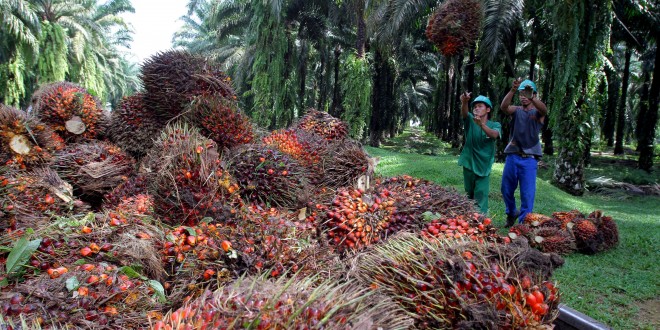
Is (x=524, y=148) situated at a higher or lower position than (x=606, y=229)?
higher

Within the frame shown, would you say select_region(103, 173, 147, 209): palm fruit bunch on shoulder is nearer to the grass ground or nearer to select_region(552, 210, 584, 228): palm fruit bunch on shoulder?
the grass ground

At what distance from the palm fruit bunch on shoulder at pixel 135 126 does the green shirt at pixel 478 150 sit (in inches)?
148

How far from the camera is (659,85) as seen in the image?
16453 mm

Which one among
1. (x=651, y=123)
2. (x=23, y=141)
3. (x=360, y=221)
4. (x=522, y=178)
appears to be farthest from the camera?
(x=651, y=123)

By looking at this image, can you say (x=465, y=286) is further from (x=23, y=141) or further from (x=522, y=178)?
(x=23, y=141)

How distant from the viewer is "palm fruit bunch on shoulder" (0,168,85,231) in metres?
3.07

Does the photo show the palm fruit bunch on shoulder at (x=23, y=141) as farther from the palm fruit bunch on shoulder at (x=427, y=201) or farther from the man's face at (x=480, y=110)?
the man's face at (x=480, y=110)

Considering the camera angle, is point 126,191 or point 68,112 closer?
point 126,191

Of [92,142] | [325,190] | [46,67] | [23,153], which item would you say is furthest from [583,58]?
[46,67]

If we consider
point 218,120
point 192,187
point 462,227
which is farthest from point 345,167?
point 192,187

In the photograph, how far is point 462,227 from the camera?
3.08 m

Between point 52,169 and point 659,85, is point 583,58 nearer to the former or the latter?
point 659,85

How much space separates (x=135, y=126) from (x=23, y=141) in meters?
1.16

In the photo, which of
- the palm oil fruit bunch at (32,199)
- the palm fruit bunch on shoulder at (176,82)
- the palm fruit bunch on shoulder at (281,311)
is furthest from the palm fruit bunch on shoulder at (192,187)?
the palm fruit bunch on shoulder at (176,82)
